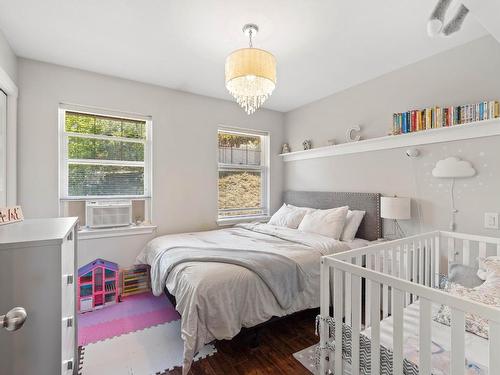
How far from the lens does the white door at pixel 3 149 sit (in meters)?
2.21

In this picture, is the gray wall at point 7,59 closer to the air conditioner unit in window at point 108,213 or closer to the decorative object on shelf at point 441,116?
the air conditioner unit in window at point 108,213

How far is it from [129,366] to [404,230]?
2.73 m

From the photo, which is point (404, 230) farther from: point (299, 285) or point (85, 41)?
point (85, 41)

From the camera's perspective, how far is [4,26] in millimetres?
2027

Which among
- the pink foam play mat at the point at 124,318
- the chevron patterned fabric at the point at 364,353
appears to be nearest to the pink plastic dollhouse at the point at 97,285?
the pink foam play mat at the point at 124,318

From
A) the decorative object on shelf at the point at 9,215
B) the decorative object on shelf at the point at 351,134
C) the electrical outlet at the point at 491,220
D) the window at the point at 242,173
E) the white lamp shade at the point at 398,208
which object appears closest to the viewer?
the decorative object on shelf at the point at 9,215

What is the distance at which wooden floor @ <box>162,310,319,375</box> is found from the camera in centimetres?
171

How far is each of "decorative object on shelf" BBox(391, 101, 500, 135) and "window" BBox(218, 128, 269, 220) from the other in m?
2.01

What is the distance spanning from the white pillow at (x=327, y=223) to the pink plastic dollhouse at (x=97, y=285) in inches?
86.7

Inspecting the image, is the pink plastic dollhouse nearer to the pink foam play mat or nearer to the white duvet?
the pink foam play mat

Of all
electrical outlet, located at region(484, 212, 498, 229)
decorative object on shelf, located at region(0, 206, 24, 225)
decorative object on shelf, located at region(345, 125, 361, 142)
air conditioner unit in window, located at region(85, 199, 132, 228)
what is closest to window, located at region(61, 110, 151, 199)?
air conditioner unit in window, located at region(85, 199, 132, 228)

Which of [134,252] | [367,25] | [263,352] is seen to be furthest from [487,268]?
[134,252]

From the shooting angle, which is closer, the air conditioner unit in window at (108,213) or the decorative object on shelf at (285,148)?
the air conditioner unit in window at (108,213)

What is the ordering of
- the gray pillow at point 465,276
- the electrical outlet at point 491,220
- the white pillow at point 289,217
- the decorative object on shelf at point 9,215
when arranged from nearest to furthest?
the decorative object on shelf at point 9,215 < the gray pillow at point 465,276 < the electrical outlet at point 491,220 < the white pillow at point 289,217
